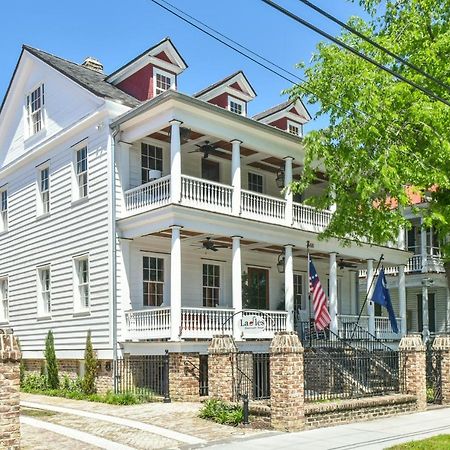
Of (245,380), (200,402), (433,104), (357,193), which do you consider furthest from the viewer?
(357,193)

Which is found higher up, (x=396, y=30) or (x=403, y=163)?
(x=396, y=30)

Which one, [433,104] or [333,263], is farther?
[333,263]

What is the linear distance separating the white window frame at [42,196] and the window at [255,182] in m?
7.20

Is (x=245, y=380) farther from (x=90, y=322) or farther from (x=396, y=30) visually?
(x=396, y=30)

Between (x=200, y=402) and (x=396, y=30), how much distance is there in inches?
486

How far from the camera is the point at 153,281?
68.9 ft

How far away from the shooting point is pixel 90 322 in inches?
805

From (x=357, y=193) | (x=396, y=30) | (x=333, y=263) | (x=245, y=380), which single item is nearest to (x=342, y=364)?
(x=245, y=380)

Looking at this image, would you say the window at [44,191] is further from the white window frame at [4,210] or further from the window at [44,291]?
the white window frame at [4,210]

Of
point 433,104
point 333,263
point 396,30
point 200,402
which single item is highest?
point 396,30

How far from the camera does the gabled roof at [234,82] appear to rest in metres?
23.1

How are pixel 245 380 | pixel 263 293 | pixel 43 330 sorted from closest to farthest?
pixel 245 380 → pixel 43 330 → pixel 263 293

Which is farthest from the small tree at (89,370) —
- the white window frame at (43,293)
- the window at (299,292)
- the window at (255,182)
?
the window at (299,292)

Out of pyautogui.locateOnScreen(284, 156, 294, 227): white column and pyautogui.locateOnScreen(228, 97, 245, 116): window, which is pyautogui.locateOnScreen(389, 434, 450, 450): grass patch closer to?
pyautogui.locateOnScreen(284, 156, 294, 227): white column
